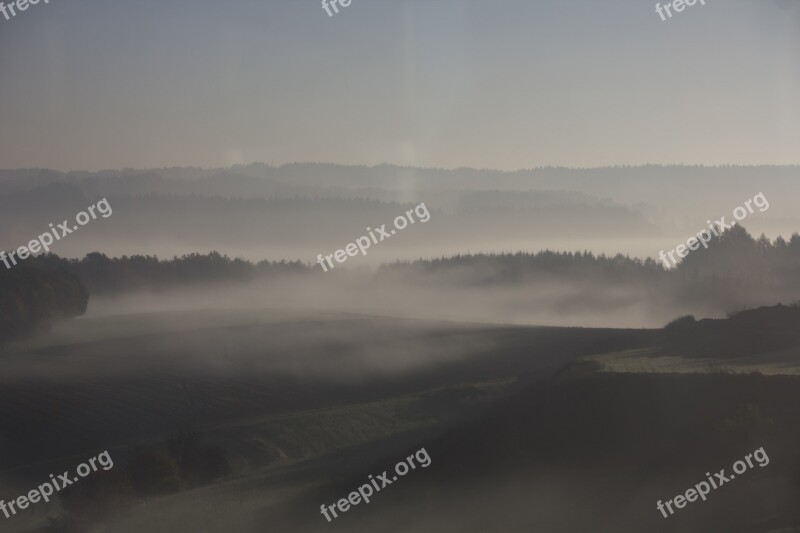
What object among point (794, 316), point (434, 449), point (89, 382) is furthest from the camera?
point (89, 382)

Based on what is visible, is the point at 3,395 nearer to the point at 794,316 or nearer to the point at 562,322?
the point at 794,316

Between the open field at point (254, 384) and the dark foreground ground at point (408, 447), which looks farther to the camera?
the open field at point (254, 384)

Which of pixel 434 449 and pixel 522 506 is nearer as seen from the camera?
pixel 522 506

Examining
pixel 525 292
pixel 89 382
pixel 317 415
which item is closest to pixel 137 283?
pixel 525 292

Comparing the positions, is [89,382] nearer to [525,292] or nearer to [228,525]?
[228,525]

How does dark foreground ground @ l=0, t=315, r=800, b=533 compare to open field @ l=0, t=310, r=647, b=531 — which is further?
open field @ l=0, t=310, r=647, b=531

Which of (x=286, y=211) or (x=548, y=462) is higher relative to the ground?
(x=286, y=211)

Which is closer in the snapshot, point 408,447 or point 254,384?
point 408,447

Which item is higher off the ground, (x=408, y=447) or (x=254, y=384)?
(x=254, y=384)

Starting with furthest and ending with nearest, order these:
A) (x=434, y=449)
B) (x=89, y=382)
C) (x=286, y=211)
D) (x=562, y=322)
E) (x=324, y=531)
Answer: (x=286, y=211) → (x=562, y=322) → (x=89, y=382) → (x=434, y=449) → (x=324, y=531)

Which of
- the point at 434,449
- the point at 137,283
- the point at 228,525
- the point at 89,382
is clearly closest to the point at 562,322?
the point at 137,283

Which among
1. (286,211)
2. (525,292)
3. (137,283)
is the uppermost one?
(286,211)
